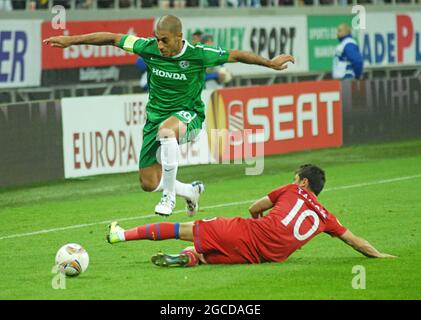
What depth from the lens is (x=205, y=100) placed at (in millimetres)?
20219

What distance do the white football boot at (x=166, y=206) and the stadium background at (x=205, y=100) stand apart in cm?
91

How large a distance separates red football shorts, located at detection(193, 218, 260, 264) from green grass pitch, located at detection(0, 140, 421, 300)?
0.11m

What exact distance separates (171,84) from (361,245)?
10.7ft

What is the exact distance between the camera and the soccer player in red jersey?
10.5m

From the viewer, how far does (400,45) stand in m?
30.7

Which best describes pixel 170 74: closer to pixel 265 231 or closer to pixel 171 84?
pixel 171 84

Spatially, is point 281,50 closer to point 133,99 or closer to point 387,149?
point 387,149

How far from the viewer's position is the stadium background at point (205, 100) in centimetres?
1758

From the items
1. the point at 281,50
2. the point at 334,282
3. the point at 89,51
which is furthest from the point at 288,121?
the point at 334,282

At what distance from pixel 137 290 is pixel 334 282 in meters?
1.61

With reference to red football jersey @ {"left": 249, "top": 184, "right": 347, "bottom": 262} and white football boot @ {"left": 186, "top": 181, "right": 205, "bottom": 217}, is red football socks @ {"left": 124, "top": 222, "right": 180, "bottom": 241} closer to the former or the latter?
red football jersey @ {"left": 249, "top": 184, "right": 347, "bottom": 262}

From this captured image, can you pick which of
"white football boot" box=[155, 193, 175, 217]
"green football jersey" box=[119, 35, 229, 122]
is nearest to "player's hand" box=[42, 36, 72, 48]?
"green football jersey" box=[119, 35, 229, 122]
